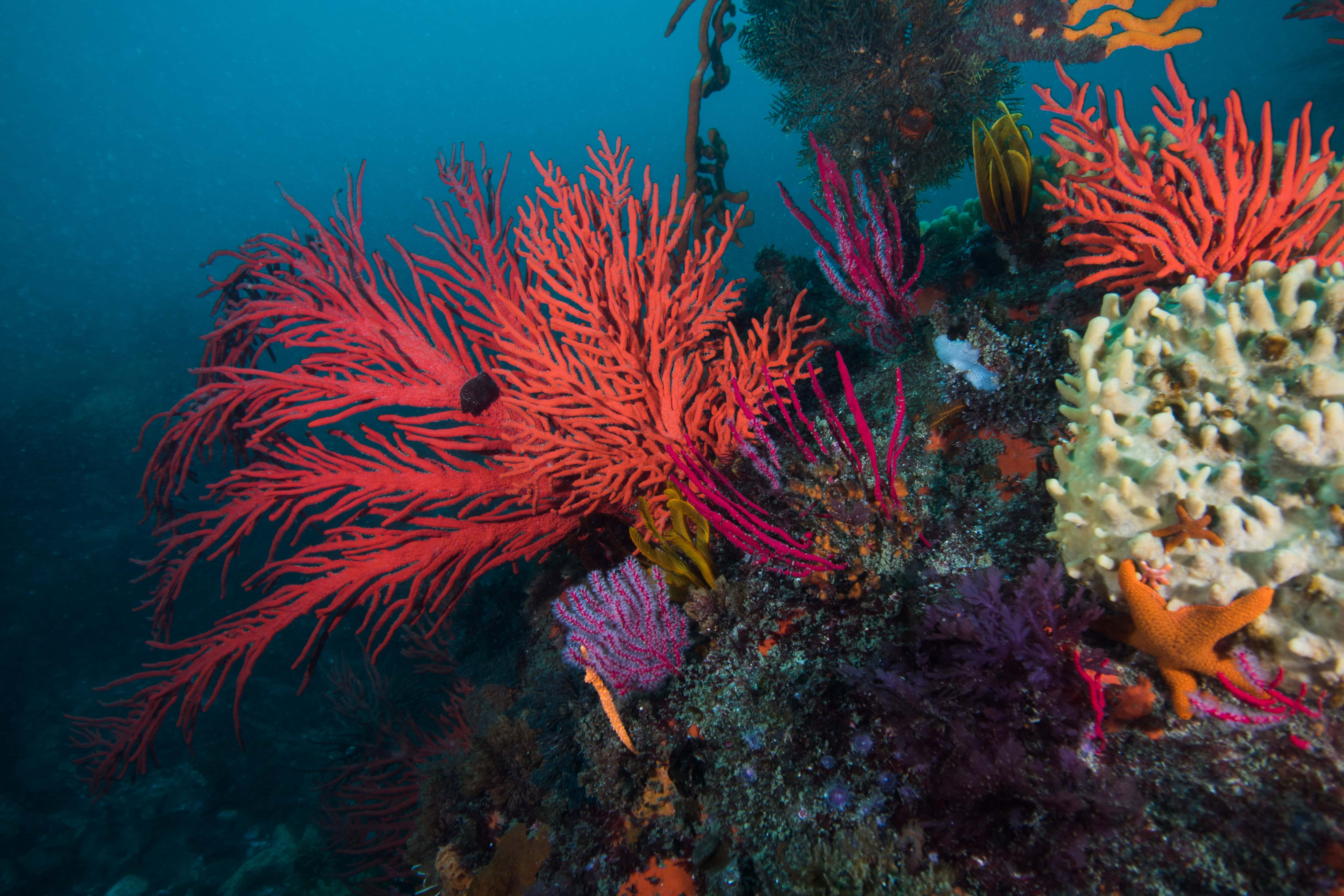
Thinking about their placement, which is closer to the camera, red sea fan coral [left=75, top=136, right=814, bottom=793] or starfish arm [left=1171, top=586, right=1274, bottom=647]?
starfish arm [left=1171, top=586, right=1274, bottom=647]

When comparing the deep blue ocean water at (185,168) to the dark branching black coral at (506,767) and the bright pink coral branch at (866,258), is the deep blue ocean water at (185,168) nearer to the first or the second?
the bright pink coral branch at (866,258)

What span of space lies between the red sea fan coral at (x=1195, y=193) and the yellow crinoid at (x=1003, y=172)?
2.18 ft

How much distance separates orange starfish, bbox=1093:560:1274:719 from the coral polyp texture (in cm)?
7

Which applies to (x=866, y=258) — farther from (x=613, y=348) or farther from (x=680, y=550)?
(x=680, y=550)

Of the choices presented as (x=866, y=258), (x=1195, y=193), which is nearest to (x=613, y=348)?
(x=866, y=258)

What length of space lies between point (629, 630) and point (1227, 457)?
2.44m

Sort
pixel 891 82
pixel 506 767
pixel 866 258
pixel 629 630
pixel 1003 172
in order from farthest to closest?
pixel 891 82 < pixel 1003 172 < pixel 866 258 < pixel 506 767 < pixel 629 630

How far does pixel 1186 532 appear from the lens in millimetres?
1427

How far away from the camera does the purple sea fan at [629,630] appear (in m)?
2.64

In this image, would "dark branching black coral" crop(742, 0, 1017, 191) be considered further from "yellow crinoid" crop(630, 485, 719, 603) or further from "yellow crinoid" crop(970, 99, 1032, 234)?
"yellow crinoid" crop(630, 485, 719, 603)

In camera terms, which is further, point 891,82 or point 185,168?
point 185,168

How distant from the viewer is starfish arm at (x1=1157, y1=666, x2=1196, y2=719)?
4.61ft

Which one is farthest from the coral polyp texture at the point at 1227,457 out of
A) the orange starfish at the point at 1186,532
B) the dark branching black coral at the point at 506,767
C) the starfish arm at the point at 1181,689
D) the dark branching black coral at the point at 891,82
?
the dark branching black coral at the point at 891,82

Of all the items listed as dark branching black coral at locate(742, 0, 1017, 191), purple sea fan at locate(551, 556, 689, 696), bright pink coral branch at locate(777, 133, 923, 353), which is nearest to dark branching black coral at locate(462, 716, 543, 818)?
purple sea fan at locate(551, 556, 689, 696)
